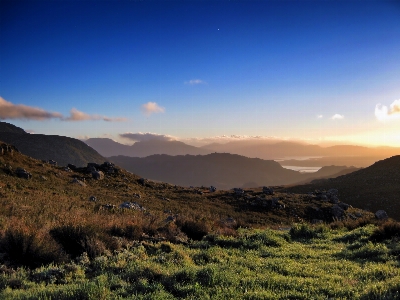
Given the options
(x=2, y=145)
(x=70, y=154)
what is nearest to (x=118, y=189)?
(x=2, y=145)

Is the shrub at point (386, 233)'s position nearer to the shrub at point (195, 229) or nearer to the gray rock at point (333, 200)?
the shrub at point (195, 229)

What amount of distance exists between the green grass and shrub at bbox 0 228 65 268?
0.59 meters

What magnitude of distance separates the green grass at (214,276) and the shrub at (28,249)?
59cm

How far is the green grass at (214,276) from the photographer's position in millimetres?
5550

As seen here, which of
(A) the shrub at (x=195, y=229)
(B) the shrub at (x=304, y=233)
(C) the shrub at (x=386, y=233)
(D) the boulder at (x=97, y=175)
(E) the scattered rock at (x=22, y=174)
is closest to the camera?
(C) the shrub at (x=386, y=233)

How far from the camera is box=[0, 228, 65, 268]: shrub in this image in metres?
7.95

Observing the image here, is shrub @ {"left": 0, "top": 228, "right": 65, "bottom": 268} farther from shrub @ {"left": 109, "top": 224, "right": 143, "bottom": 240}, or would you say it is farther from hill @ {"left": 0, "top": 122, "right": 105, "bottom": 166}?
hill @ {"left": 0, "top": 122, "right": 105, "bottom": 166}

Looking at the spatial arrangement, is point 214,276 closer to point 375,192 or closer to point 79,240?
point 79,240

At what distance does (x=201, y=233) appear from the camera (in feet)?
44.1

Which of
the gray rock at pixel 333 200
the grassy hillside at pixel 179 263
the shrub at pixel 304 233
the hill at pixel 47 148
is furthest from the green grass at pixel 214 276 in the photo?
the hill at pixel 47 148

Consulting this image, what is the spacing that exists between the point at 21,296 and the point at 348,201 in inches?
2037

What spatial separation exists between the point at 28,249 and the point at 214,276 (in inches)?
217

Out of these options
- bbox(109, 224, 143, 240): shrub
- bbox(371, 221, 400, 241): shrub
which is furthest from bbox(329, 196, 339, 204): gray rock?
bbox(109, 224, 143, 240): shrub

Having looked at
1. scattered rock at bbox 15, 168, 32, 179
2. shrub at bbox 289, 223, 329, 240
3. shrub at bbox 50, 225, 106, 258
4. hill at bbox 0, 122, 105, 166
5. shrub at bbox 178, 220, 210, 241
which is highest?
hill at bbox 0, 122, 105, 166
